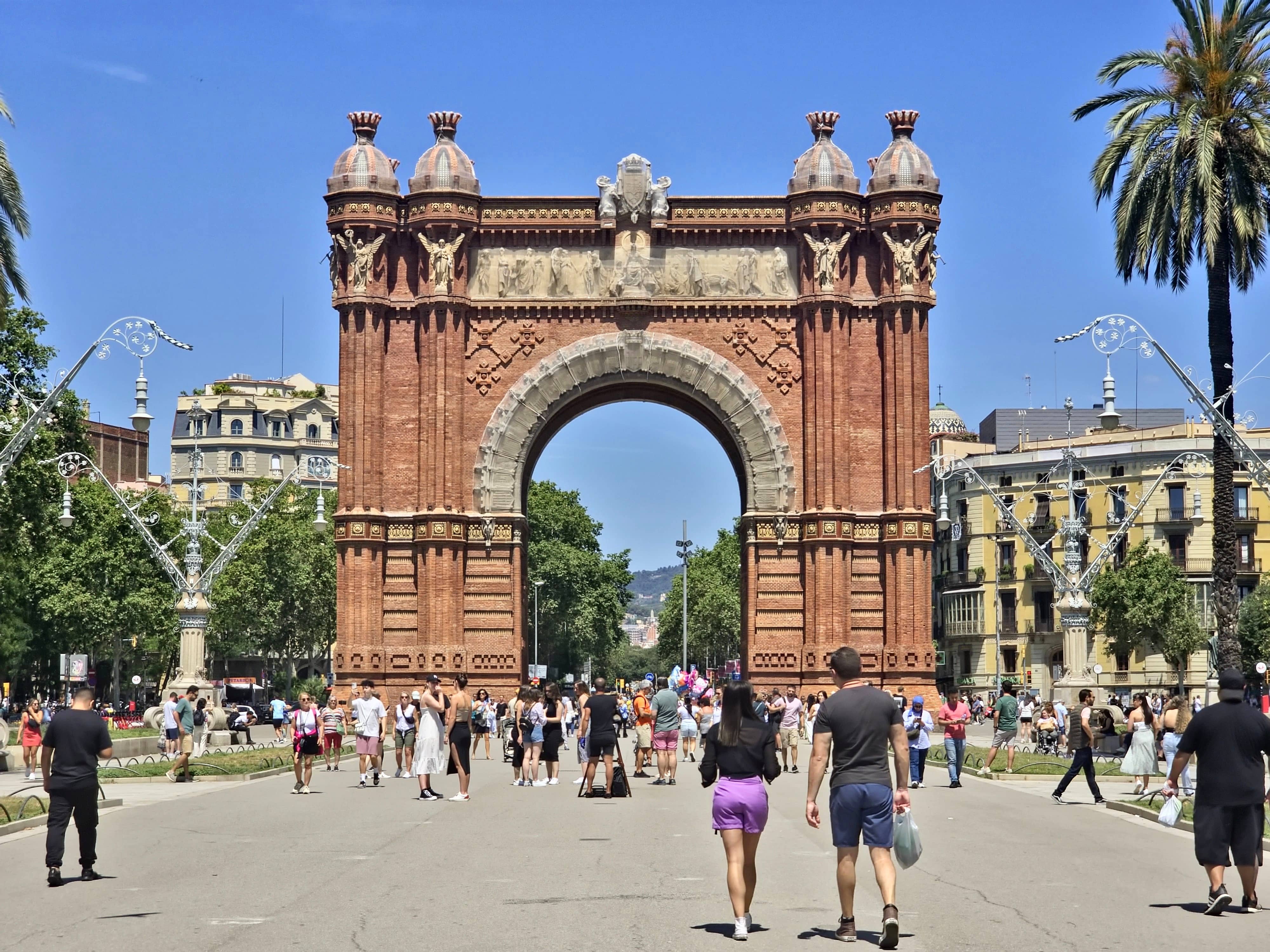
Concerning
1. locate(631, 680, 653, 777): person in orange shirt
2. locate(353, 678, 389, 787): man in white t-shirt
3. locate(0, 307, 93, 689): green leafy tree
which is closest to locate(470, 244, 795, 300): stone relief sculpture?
locate(0, 307, 93, 689): green leafy tree

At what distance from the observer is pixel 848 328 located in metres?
51.0

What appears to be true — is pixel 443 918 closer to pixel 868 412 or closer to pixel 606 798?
pixel 606 798

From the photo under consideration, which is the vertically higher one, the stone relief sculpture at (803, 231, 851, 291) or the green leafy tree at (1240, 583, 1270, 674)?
the stone relief sculpture at (803, 231, 851, 291)

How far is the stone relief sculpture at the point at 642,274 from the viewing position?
51.5m

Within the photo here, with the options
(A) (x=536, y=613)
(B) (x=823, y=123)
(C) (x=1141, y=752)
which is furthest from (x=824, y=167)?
(A) (x=536, y=613)

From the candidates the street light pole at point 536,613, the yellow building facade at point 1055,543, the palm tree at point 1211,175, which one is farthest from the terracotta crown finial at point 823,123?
the street light pole at point 536,613

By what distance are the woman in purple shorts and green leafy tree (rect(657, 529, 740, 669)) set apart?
99891 mm

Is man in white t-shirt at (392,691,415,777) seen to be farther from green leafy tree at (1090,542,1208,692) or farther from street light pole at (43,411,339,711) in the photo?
green leafy tree at (1090,542,1208,692)

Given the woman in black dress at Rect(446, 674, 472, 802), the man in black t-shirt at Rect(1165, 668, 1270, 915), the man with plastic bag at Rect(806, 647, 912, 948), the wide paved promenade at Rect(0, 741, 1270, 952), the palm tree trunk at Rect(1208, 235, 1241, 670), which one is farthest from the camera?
the palm tree trunk at Rect(1208, 235, 1241, 670)

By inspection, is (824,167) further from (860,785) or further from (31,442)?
(860,785)

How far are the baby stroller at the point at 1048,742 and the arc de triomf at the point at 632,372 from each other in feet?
18.6

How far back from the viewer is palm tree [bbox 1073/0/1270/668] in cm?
3403

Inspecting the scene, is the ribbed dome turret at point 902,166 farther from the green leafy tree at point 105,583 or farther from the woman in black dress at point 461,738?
the green leafy tree at point 105,583

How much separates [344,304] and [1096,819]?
3132cm
